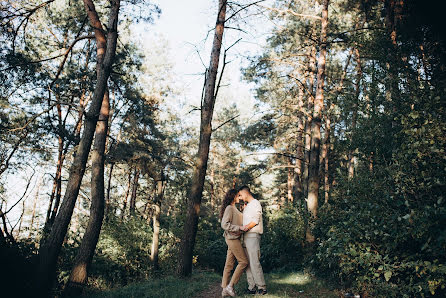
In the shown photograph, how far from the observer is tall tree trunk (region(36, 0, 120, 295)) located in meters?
7.10

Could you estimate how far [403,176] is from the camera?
16.4ft

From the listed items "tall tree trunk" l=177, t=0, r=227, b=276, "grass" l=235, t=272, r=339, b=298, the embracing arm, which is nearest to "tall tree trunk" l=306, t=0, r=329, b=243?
"grass" l=235, t=272, r=339, b=298

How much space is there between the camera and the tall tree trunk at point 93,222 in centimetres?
769

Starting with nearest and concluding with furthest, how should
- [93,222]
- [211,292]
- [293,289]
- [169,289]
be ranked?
[169,289] → [211,292] → [293,289] → [93,222]

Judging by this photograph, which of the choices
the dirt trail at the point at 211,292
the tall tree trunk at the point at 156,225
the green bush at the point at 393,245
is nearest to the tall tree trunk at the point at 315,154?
the dirt trail at the point at 211,292

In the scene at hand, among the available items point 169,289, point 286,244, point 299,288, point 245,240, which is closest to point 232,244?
point 245,240

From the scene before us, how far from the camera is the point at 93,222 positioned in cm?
822

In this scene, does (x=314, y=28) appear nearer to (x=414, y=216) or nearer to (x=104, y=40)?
(x=104, y=40)

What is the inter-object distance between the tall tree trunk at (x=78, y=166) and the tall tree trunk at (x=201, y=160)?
2.82 m

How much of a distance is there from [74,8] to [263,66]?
8340 millimetres

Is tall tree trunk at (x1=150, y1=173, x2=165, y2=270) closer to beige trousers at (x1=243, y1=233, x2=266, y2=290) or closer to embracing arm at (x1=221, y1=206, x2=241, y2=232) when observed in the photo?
embracing arm at (x1=221, y1=206, x2=241, y2=232)

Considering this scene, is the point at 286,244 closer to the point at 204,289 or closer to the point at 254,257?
the point at 204,289

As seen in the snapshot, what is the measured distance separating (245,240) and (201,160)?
3184 mm

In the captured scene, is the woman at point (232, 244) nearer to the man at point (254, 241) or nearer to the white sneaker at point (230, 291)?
the white sneaker at point (230, 291)
